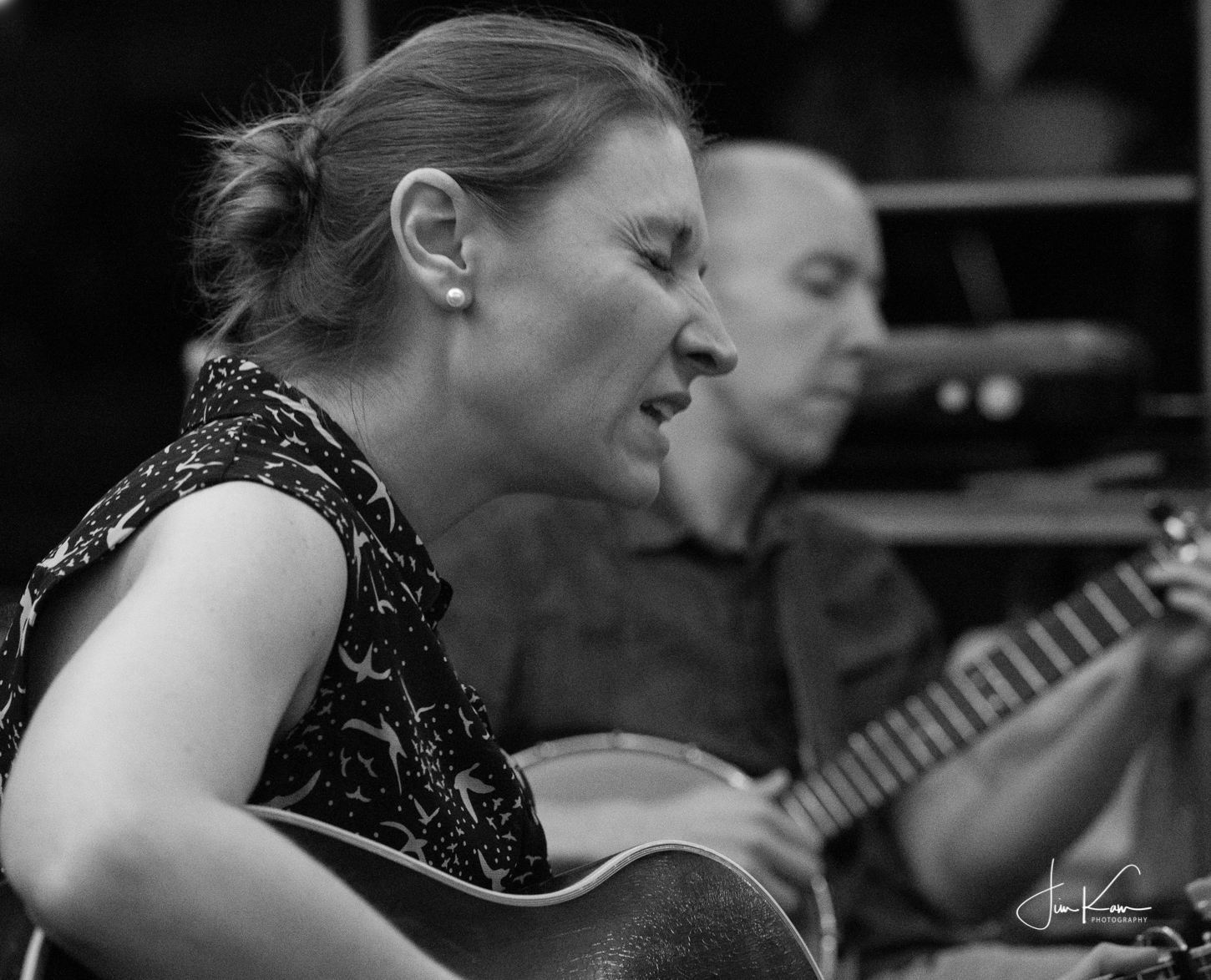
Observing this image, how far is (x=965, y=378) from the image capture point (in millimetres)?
2576

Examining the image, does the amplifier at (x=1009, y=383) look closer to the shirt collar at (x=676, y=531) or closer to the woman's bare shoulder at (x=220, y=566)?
the shirt collar at (x=676, y=531)

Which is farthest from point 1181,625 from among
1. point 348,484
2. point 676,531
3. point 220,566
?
point 220,566

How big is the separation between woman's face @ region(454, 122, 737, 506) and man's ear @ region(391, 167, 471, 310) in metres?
0.02

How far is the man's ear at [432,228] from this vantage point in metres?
0.96

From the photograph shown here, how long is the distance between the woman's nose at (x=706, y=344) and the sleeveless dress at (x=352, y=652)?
0.22 metres

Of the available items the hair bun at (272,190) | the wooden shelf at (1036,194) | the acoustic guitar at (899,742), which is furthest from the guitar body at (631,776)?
the wooden shelf at (1036,194)

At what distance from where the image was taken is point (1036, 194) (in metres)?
2.87

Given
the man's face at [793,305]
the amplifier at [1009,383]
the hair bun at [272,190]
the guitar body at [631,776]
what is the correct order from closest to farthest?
1. the hair bun at [272,190]
2. the guitar body at [631,776]
3. the man's face at [793,305]
4. the amplifier at [1009,383]

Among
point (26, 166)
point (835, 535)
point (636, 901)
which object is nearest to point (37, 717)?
point (636, 901)

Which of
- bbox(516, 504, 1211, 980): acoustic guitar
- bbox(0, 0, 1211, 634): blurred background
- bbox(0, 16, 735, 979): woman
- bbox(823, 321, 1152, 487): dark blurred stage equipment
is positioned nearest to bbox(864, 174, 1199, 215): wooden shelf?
bbox(0, 0, 1211, 634): blurred background

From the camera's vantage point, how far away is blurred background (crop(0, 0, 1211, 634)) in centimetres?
290

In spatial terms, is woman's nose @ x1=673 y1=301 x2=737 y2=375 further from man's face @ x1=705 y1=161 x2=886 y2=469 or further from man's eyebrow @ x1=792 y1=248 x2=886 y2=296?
man's eyebrow @ x1=792 y1=248 x2=886 y2=296

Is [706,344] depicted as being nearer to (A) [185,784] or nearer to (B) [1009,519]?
(A) [185,784]

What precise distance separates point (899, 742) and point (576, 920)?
3.41ft
